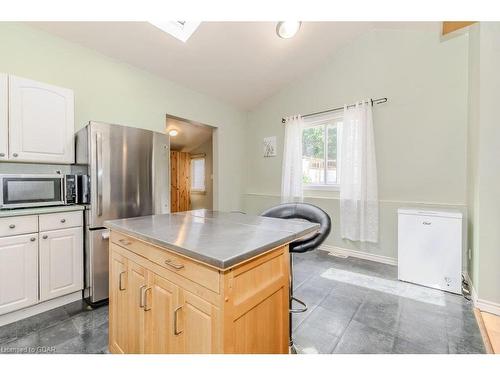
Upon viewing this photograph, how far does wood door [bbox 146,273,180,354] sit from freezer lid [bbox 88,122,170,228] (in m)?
1.41

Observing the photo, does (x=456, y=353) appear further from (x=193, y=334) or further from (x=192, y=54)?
(x=192, y=54)

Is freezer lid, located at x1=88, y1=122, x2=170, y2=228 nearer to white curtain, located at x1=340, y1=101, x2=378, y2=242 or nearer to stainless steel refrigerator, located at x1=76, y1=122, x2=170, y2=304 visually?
stainless steel refrigerator, located at x1=76, y1=122, x2=170, y2=304

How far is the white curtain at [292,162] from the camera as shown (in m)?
4.00

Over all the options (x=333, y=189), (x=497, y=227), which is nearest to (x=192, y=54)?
(x=333, y=189)

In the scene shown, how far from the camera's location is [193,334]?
0.95 m

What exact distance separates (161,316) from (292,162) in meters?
3.32

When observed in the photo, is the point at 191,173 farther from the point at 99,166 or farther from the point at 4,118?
the point at 4,118

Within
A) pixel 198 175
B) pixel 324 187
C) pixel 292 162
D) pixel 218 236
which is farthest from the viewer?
pixel 198 175

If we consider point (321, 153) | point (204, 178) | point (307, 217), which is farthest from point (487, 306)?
point (204, 178)

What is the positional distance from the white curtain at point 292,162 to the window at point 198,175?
302 centimetres

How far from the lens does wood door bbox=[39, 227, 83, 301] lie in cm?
200

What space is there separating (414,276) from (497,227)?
929mm

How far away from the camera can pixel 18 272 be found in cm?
187

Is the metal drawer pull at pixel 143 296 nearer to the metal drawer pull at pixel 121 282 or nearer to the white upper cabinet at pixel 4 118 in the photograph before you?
the metal drawer pull at pixel 121 282
